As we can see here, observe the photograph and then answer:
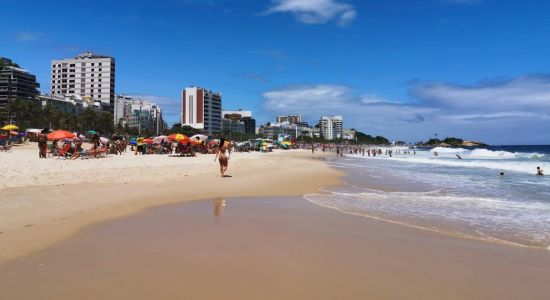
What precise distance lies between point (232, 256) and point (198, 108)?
16653 centimetres

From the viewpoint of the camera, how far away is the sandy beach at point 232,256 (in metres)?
4.06

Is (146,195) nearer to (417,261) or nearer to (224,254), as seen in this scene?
(224,254)

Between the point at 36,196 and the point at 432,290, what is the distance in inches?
329

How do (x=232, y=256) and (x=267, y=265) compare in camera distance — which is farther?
(x=232, y=256)

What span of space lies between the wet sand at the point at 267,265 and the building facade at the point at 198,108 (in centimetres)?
16165

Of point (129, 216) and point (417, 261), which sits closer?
point (417, 261)

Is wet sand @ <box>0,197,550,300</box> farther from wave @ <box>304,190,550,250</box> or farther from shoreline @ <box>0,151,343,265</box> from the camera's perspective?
wave @ <box>304,190,550,250</box>

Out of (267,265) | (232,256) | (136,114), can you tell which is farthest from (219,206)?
(136,114)

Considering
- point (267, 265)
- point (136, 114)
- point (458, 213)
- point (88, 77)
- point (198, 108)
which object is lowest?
point (458, 213)

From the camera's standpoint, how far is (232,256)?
5211 millimetres

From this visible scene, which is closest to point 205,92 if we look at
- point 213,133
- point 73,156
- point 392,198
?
point 213,133

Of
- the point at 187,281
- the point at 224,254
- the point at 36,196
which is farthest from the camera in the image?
the point at 36,196

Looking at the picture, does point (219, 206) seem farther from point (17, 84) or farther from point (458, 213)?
point (17, 84)

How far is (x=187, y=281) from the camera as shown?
165 inches
